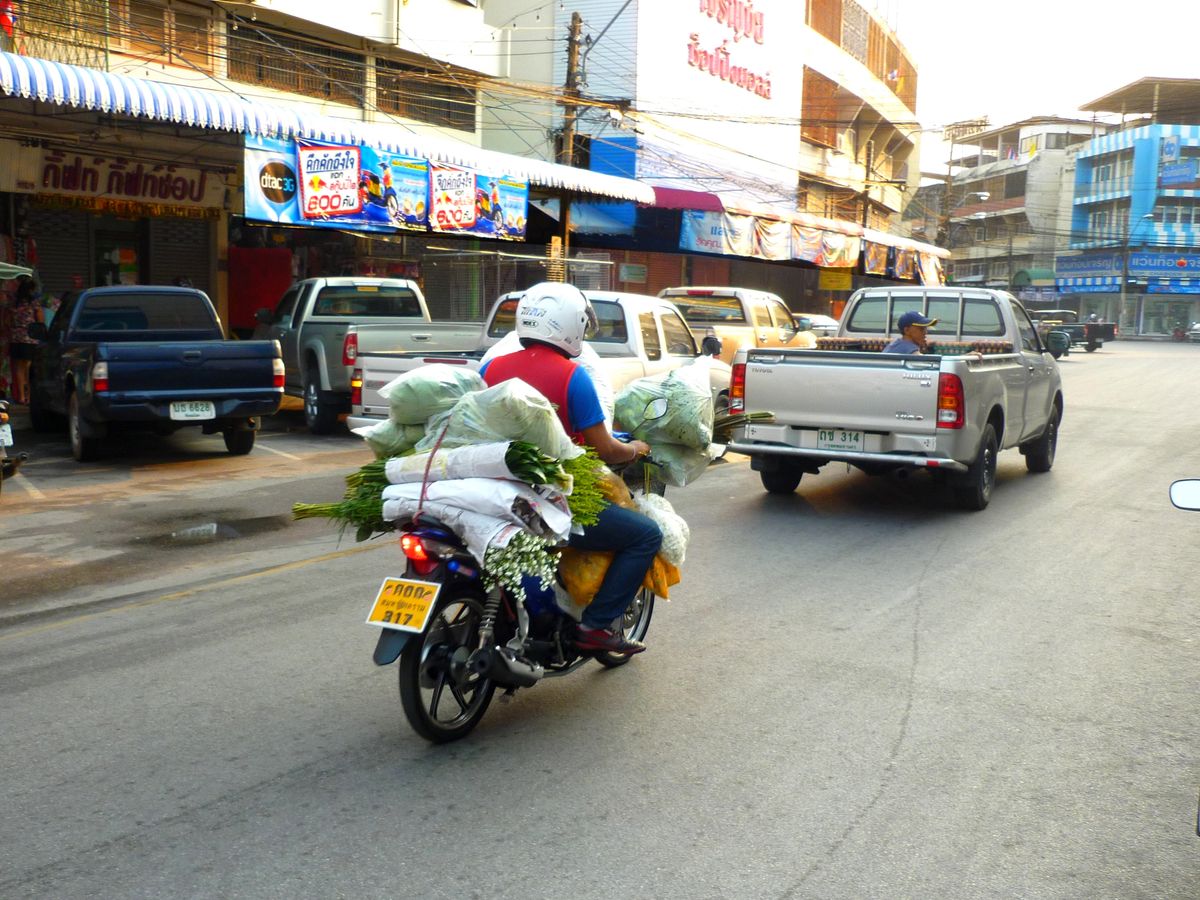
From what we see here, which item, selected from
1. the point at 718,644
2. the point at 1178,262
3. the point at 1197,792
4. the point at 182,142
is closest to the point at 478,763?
the point at 718,644

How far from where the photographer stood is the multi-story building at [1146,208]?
76500mm

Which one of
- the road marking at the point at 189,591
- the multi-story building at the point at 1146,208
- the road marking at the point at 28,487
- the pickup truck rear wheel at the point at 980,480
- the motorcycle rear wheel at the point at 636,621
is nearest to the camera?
the motorcycle rear wheel at the point at 636,621

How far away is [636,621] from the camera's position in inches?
223

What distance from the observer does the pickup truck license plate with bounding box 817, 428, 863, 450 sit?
954 centimetres

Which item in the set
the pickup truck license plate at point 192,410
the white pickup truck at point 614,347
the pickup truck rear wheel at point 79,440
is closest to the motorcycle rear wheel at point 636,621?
the white pickup truck at point 614,347

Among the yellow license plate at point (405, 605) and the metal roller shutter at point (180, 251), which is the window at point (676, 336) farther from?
the metal roller shutter at point (180, 251)

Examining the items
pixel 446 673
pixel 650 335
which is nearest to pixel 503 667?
pixel 446 673

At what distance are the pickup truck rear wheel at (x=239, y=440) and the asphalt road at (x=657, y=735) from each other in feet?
14.1

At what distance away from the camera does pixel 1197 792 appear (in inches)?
167

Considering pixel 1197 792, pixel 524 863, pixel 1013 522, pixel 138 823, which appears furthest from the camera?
pixel 1013 522

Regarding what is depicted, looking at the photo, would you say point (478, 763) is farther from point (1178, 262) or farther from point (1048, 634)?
point (1178, 262)

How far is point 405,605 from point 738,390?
6331 millimetres

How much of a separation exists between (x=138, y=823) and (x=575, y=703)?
1.93 m

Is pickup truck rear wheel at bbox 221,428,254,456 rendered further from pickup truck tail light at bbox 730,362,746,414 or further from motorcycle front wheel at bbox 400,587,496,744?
motorcycle front wheel at bbox 400,587,496,744
